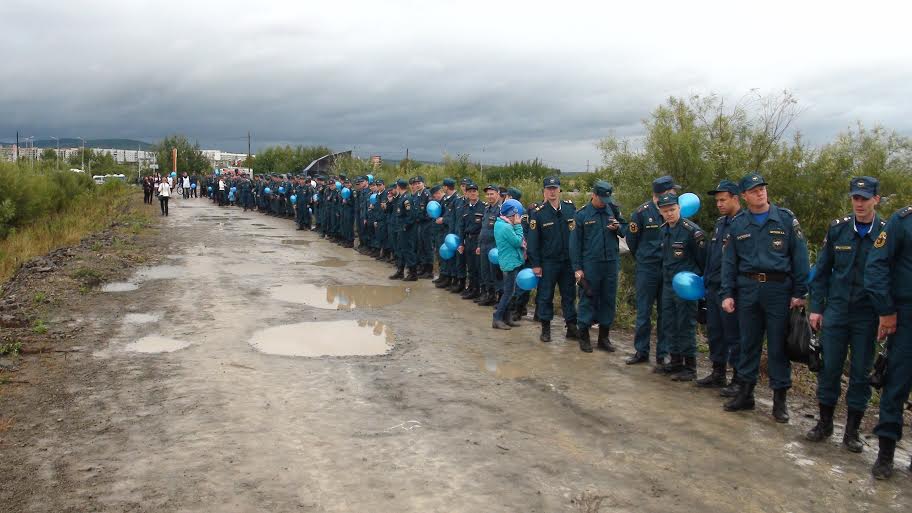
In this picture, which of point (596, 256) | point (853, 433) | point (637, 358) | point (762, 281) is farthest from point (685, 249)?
point (853, 433)

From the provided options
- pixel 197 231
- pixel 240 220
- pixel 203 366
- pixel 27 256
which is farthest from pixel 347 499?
pixel 240 220

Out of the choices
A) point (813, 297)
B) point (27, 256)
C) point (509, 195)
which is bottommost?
point (27, 256)

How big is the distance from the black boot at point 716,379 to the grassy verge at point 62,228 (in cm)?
1315

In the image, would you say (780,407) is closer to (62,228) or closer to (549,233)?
(549,233)

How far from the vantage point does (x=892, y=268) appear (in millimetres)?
4820

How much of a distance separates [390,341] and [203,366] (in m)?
2.22

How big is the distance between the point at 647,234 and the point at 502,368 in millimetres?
2129

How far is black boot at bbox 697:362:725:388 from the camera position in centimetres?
668

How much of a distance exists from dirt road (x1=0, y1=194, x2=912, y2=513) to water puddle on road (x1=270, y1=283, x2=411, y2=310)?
1.56 m

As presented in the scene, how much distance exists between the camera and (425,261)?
1382 cm

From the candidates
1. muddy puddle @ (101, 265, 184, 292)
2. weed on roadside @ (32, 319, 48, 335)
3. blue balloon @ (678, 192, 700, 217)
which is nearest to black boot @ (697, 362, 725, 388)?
blue balloon @ (678, 192, 700, 217)

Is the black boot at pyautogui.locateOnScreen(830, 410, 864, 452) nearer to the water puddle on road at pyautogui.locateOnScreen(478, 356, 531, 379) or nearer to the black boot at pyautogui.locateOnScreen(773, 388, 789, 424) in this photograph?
the black boot at pyautogui.locateOnScreen(773, 388, 789, 424)

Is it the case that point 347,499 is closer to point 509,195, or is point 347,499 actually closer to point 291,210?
point 509,195

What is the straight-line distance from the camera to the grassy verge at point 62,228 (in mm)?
17016
